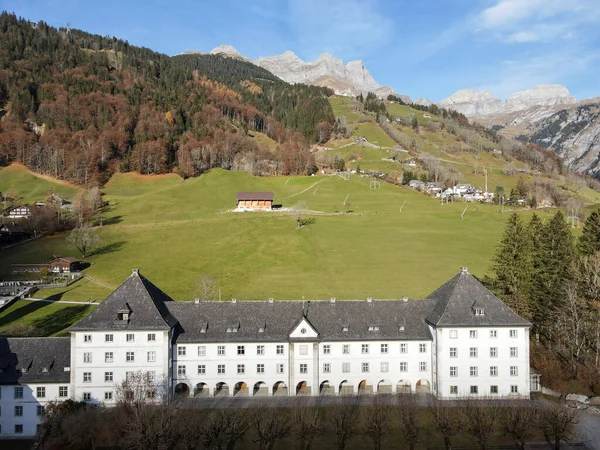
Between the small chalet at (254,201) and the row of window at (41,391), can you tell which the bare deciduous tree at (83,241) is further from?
the row of window at (41,391)

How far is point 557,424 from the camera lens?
39344 mm

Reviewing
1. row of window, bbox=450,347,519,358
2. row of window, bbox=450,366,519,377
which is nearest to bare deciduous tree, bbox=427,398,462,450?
row of window, bbox=450,366,519,377

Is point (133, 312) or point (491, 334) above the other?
point (133, 312)

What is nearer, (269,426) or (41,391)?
(269,426)

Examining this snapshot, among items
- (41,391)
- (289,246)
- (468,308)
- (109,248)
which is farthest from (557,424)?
(109,248)

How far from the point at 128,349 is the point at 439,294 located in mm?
35069

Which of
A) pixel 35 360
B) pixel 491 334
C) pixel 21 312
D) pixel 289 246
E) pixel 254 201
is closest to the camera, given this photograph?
pixel 35 360

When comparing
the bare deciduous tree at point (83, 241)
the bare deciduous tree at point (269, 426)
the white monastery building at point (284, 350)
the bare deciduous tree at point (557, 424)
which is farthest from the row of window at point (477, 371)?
the bare deciduous tree at point (83, 241)

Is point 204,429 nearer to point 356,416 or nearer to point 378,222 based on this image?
point 356,416

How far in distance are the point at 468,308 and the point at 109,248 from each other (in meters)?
79.7

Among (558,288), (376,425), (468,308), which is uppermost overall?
(558,288)

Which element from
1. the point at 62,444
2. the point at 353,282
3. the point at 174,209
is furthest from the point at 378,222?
the point at 62,444

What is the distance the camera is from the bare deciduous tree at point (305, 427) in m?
40.2

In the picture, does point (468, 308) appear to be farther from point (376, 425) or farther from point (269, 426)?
point (269, 426)
